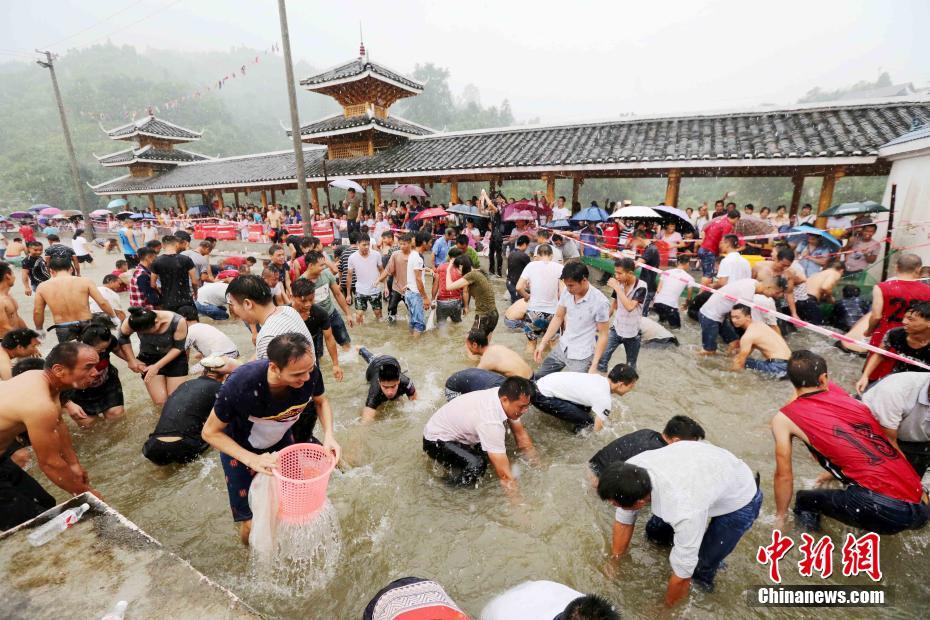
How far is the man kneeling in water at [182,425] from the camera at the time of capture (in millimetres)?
3855

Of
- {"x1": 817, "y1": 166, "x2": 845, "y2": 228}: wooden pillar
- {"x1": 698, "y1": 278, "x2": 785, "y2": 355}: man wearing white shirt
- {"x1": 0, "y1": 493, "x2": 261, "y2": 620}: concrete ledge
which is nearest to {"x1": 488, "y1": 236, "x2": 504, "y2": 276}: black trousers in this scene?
{"x1": 698, "y1": 278, "x2": 785, "y2": 355}: man wearing white shirt

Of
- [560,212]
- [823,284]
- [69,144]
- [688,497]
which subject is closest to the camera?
[688,497]

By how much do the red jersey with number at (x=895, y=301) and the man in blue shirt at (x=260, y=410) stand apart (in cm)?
518

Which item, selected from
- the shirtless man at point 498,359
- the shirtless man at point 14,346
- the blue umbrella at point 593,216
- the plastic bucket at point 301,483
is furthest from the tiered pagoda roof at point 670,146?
the shirtless man at point 14,346

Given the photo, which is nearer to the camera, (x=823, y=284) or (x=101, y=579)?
(x=101, y=579)

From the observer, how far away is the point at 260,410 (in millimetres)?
2555

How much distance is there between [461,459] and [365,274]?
14.8 feet

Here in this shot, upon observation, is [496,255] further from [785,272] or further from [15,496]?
[15,496]

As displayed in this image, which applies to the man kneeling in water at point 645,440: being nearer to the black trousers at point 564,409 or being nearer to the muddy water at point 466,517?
the muddy water at point 466,517

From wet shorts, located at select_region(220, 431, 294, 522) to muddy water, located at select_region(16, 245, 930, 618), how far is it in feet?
1.44

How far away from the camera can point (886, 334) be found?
3984 millimetres

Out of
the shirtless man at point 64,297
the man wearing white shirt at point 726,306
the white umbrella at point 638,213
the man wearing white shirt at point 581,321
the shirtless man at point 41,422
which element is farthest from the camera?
the white umbrella at point 638,213

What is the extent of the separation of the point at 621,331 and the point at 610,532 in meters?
2.55

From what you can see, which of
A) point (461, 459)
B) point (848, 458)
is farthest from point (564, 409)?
point (848, 458)
